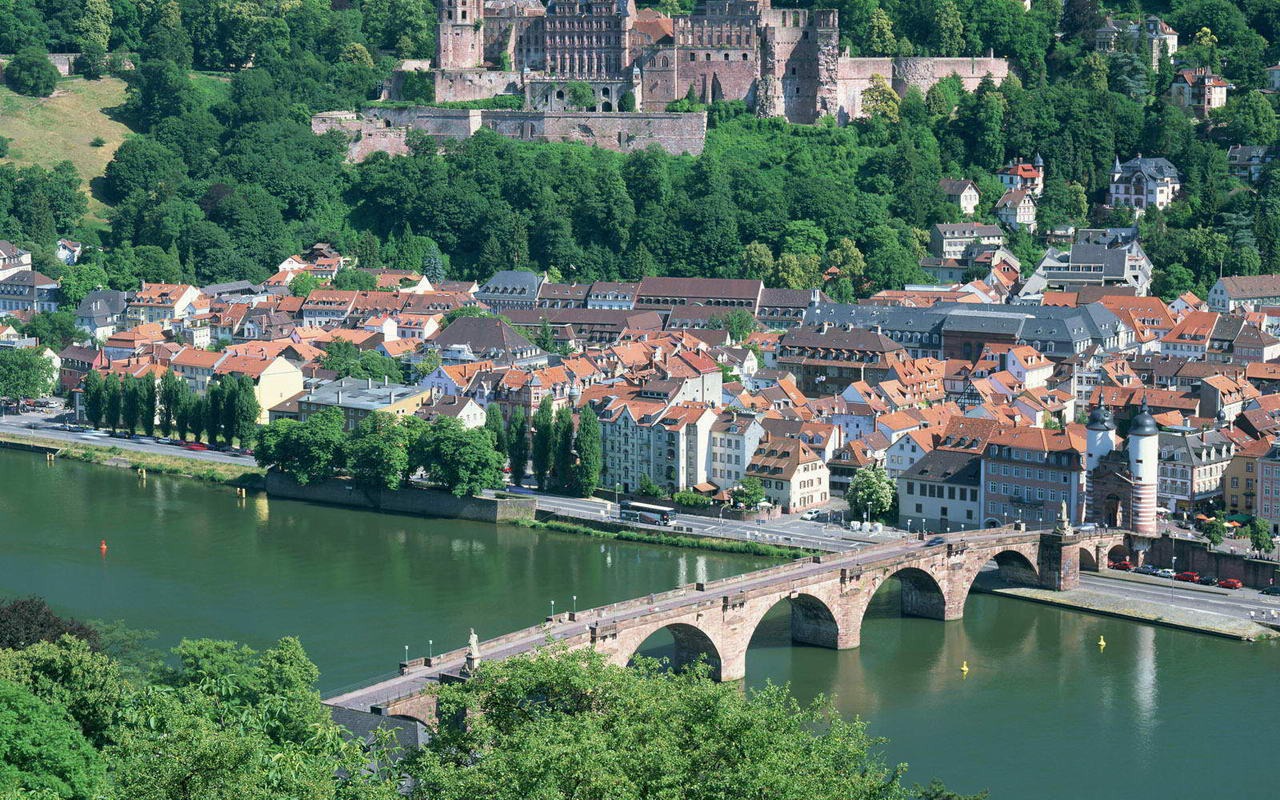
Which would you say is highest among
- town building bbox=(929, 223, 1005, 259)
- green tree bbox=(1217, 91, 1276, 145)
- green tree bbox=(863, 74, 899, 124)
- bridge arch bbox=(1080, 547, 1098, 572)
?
green tree bbox=(863, 74, 899, 124)

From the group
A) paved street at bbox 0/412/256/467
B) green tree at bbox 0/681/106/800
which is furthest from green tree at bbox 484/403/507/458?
green tree at bbox 0/681/106/800

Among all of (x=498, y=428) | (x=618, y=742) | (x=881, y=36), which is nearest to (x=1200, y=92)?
(x=881, y=36)

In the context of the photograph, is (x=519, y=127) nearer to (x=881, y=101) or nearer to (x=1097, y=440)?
(x=881, y=101)

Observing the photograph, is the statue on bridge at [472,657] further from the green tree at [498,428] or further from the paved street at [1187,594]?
the green tree at [498,428]

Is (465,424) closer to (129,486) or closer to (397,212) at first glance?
(129,486)

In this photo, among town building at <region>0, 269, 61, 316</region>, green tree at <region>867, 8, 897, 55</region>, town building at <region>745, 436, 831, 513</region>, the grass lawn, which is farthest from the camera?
green tree at <region>867, 8, 897, 55</region>

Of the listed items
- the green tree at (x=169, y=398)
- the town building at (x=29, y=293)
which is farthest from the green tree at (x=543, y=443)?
the town building at (x=29, y=293)

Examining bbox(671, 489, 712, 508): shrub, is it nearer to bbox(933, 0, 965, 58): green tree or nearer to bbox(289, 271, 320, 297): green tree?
bbox(289, 271, 320, 297): green tree
